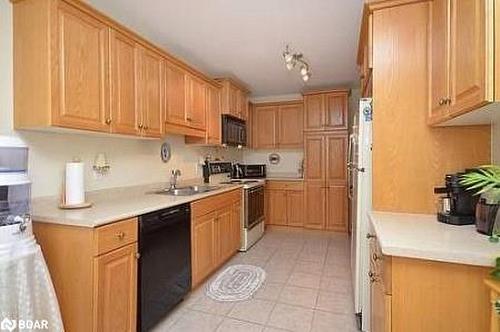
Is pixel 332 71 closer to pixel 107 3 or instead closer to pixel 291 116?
pixel 291 116

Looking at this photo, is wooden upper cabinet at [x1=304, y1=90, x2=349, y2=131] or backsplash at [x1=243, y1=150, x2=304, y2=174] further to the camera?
backsplash at [x1=243, y1=150, x2=304, y2=174]

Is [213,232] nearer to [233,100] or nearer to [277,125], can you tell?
[233,100]

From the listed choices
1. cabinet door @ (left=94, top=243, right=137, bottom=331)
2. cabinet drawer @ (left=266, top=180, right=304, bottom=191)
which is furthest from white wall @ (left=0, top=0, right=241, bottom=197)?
cabinet drawer @ (left=266, top=180, right=304, bottom=191)

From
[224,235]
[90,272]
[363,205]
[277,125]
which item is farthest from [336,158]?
[90,272]

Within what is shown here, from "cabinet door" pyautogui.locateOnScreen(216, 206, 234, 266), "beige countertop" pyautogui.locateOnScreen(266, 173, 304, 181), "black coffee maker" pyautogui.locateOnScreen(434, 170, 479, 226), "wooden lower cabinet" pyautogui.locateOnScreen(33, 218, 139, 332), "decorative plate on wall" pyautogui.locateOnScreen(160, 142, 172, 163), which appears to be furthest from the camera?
"beige countertop" pyautogui.locateOnScreen(266, 173, 304, 181)

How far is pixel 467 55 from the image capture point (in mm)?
1083

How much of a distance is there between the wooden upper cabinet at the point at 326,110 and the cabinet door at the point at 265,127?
635 mm

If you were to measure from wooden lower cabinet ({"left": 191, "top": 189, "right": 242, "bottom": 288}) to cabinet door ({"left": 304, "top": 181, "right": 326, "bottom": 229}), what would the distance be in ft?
4.70

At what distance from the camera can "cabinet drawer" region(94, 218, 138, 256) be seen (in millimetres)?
1503

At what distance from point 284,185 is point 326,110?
55.1 inches

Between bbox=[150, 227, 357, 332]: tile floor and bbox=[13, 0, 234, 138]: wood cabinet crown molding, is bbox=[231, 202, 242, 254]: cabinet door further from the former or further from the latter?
bbox=[13, 0, 234, 138]: wood cabinet crown molding

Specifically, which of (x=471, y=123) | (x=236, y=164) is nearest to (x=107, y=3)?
(x=471, y=123)

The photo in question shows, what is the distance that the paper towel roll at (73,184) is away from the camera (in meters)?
1.83

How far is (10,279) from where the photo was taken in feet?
4.19
